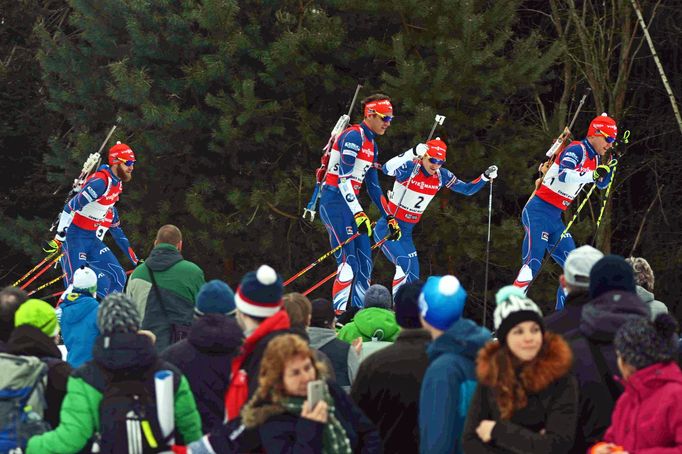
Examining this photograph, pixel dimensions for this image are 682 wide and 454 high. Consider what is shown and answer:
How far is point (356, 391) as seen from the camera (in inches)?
231

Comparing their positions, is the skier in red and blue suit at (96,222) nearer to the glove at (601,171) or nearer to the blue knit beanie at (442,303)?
the glove at (601,171)

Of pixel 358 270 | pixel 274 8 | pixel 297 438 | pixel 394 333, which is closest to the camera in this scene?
pixel 297 438

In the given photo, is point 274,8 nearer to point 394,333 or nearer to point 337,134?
point 337,134

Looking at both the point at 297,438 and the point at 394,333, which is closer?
the point at 297,438

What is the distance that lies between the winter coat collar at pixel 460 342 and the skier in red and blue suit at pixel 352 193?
7598 millimetres

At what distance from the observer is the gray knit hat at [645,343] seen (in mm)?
5070

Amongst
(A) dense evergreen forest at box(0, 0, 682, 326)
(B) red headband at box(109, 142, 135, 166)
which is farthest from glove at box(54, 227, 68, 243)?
(A) dense evergreen forest at box(0, 0, 682, 326)

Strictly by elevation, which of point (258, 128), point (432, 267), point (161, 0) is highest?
point (161, 0)

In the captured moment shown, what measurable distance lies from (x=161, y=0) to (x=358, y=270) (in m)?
5.79

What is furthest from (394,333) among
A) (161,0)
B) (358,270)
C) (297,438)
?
(161,0)

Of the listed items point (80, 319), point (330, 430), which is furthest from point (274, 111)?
point (330, 430)

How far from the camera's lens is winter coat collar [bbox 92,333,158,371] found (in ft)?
18.3

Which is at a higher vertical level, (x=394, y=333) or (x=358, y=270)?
(x=394, y=333)

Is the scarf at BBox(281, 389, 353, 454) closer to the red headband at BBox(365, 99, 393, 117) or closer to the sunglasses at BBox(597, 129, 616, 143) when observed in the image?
the red headband at BBox(365, 99, 393, 117)
